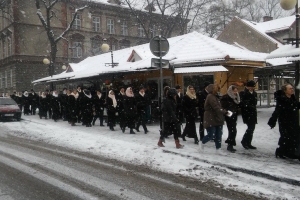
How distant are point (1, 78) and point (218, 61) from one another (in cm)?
3602

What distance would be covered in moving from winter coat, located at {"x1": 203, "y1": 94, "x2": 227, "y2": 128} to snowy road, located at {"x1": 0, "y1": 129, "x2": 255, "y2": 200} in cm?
208

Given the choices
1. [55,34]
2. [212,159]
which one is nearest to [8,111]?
[212,159]

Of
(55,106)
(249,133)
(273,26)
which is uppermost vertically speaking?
(273,26)

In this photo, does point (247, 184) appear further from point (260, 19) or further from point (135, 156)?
point (260, 19)

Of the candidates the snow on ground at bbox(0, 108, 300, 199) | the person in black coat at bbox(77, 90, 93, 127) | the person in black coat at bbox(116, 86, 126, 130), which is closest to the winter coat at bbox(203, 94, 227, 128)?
the snow on ground at bbox(0, 108, 300, 199)

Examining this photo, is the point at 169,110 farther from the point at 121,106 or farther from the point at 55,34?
the point at 55,34

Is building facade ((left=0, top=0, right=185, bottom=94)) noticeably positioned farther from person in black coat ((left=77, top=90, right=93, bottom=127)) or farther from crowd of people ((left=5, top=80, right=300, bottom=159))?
crowd of people ((left=5, top=80, right=300, bottom=159))

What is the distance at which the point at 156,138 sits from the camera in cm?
1065

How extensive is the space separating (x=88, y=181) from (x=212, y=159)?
289cm

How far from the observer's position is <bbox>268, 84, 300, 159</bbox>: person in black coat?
6855mm

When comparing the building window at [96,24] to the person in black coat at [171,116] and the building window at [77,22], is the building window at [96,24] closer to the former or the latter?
the building window at [77,22]

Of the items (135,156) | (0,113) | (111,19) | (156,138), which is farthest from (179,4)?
(135,156)

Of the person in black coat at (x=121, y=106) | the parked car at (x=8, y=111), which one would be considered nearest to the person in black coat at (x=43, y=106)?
the parked car at (x=8, y=111)

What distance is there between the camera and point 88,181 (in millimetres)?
6008
